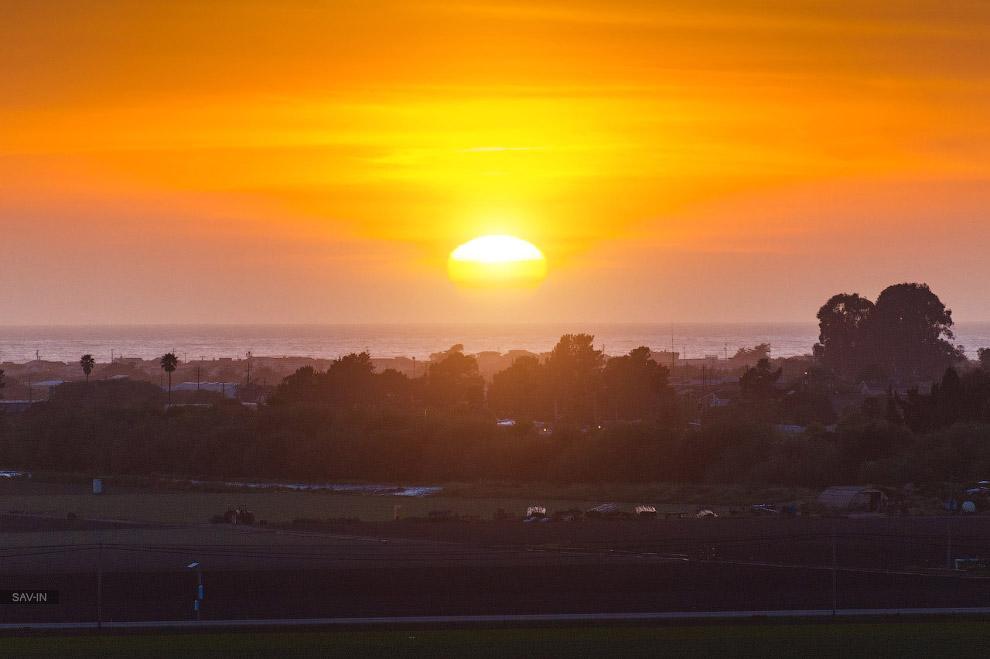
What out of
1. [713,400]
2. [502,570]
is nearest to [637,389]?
[713,400]

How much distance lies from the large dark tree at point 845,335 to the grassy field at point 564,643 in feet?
311

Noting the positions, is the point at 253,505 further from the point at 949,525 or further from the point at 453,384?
the point at 453,384

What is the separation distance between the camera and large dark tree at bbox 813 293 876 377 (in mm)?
108750

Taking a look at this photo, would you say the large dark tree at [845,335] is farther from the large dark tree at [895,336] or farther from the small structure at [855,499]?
the small structure at [855,499]

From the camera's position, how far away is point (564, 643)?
16375 millimetres

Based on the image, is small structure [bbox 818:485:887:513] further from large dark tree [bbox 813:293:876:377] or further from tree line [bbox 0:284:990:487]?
large dark tree [bbox 813:293:876:377]

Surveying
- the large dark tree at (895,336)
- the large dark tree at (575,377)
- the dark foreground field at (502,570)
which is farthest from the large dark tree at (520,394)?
the large dark tree at (895,336)

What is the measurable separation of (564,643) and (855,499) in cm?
1974

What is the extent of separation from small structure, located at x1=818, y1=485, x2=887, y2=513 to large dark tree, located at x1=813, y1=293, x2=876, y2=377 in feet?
250

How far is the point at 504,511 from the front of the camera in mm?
32906

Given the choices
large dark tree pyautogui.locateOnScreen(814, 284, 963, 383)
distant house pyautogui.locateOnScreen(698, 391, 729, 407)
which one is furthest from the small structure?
large dark tree pyautogui.locateOnScreen(814, 284, 963, 383)

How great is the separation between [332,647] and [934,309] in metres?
103

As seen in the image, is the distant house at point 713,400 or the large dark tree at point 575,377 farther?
the distant house at point 713,400

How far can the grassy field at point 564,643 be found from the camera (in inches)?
618
